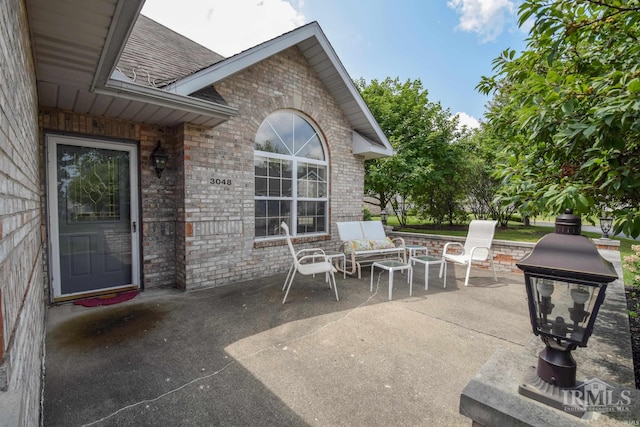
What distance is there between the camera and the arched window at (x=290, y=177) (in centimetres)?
563

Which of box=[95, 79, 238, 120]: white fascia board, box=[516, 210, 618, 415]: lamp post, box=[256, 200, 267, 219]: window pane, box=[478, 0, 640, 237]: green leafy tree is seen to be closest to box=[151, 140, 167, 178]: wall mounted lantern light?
box=[95, 79, 238, 120]: white fascia board

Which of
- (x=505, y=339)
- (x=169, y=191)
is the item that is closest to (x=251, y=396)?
(x=505, y=339)

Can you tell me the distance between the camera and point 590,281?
116 cm

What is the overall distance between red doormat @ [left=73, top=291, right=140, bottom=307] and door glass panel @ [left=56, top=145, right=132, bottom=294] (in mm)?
218

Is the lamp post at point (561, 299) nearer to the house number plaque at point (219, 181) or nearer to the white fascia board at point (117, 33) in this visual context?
the white fascia board at point (117, 33)

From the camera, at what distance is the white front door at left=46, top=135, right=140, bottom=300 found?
3973 millimetres

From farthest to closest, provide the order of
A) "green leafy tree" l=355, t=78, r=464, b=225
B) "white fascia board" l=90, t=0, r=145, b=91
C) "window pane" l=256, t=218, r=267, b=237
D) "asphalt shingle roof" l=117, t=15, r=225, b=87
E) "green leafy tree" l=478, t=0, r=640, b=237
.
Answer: "green leafy tree" l=355, t=78, r=464, b=225 → "window pane" l=256, t=218, r=267, b=237 → "asphalt shingle roof" l=117, t=15, r=225, b=87 → "white fascia board" l=90, t=0, r=145, b=91 → "green leafy tree" l=478, t=0, r=640, b=237

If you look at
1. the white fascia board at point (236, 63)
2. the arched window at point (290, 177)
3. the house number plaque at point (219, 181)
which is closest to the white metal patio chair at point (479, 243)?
the arched window at point (290, 177)

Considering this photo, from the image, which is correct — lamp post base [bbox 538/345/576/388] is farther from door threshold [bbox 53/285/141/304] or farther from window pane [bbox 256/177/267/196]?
door threshold [bbox 53/285/141/304]

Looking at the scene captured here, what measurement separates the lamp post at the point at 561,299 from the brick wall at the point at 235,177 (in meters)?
4.48

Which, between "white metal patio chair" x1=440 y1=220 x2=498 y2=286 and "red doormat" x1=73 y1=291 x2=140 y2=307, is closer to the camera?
"red doormat" x1=73 y1=291 x2=140 y2=307

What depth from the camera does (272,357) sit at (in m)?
2.73

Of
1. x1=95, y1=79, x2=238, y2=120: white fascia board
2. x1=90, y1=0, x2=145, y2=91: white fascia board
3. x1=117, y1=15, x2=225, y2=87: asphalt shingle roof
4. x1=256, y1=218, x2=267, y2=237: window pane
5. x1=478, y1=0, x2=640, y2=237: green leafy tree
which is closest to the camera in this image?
x1=478, y1=0, x2=640, y2=237: green leafy tree

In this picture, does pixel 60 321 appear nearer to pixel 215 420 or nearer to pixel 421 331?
pixel 215 420
